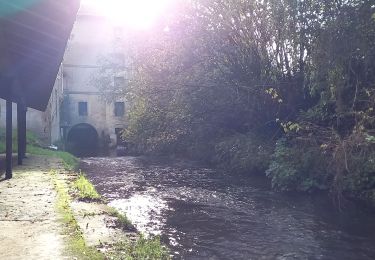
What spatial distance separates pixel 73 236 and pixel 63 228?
0.46 meters

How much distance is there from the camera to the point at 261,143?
1488 cm

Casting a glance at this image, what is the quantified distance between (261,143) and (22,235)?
36.2ft

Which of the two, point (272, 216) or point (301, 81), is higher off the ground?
point (301, 81)

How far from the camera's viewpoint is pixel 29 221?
18.5 feet

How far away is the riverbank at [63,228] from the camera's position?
433 centimetres

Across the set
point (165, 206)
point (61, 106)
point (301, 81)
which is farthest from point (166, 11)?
point (61, 106)

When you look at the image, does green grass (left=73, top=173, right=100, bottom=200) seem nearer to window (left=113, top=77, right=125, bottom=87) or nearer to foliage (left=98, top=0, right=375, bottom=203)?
foliage (left=98, top=0, right=375, bottom=203)

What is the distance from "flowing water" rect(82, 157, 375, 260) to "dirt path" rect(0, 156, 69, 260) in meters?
1.57

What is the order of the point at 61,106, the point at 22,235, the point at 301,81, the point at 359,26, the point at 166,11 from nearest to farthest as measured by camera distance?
the point at 22,235
the point at 359,26
the point at 301,81
the point at 166,11
the point at 61,106

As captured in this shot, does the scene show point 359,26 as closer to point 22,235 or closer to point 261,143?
point 261,143

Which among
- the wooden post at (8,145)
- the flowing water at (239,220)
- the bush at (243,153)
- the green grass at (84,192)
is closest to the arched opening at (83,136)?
the bush at (243,153)

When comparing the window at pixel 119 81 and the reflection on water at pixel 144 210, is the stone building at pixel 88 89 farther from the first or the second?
the reflection on water at pixel 144 210

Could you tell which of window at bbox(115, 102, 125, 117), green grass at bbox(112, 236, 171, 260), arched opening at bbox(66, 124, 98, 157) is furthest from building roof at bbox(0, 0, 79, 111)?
arched opening at bbox(66, 124, 98, 157)

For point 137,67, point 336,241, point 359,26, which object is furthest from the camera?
point 137,67
